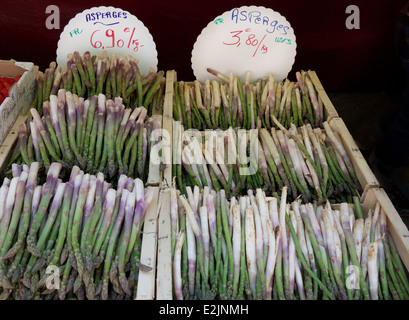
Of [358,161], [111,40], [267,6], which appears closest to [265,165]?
[358,161]

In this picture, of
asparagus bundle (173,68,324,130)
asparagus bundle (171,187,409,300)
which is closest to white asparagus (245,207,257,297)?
asparagus bundle (171,187,409,300)

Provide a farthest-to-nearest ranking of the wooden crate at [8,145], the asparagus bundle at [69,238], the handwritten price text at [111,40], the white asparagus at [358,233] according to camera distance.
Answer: the handwritten price text at [111,40] < the wooden crate at [8,145] < the white asparagus at [358,233] < the asparagus bundle at [69,238]

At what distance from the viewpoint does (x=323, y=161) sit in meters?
A: 2.39

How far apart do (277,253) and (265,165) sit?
0.62 metres

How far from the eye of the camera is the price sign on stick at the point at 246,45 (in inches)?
107

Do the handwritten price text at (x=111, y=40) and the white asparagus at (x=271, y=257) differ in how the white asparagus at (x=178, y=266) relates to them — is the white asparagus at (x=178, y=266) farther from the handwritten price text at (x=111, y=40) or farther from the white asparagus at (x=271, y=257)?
the handwritten price text at (x=111, y=40)

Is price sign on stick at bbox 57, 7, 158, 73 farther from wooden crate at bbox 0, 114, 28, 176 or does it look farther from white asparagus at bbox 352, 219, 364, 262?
white asparagus at bbox 352, 219, 364, 262

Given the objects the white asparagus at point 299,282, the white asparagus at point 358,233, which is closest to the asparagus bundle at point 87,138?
the white asparagus at point 299,282

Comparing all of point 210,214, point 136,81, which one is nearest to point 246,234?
point 210,214

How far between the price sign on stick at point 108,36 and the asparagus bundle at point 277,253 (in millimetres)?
1180

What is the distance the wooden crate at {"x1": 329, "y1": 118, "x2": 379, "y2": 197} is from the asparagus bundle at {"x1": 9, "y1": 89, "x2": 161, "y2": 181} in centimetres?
121

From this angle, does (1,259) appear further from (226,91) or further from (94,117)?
(226,91)

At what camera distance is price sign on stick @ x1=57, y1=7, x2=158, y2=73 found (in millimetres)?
2631

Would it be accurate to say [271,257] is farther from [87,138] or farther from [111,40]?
[111,40]
